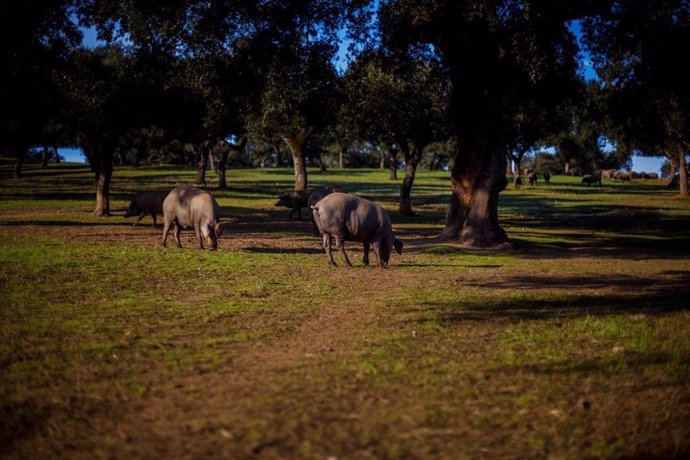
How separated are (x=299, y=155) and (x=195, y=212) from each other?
25.4m

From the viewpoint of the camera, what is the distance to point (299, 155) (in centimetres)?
4281

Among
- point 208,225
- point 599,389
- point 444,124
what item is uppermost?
point 444,124

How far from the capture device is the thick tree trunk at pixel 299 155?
42.3 metres

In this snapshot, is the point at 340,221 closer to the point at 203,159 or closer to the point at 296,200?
the point at 296,200

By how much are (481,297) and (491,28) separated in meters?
10.8

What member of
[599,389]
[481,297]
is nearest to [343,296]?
[481,297]

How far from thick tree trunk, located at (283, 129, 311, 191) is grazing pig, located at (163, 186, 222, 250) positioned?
23.5 m

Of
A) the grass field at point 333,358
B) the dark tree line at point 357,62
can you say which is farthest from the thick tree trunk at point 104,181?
the grass field at point 333,358

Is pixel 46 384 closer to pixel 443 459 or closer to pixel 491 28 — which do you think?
pixel 443 459

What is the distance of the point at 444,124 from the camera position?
31.6m

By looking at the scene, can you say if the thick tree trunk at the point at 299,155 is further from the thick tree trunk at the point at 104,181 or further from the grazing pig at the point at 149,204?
the grazing pig at the point at 149,204

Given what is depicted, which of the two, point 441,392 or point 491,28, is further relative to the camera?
point 491,28

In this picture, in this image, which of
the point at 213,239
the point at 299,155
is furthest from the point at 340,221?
the point at 299,155

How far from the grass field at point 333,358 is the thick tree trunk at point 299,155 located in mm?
25814
